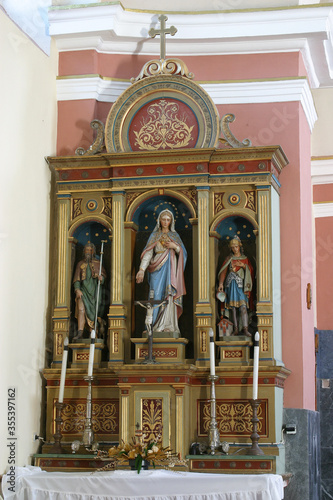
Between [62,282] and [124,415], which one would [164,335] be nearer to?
[124,415]

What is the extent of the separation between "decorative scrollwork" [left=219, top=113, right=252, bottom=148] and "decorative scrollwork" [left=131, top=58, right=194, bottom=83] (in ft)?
2.07

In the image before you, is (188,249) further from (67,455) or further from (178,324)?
(67,455)

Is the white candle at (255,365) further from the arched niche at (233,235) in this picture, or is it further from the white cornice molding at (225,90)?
the white cornice molding at (225,90)

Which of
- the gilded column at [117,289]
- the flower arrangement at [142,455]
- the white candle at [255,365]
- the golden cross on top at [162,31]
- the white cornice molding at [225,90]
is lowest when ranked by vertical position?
the flower arrangement at [142,455]

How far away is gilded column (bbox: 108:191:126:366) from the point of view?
9.89m

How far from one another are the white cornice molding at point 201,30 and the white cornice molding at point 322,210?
11.7ft

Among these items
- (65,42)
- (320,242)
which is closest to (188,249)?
(65,42)

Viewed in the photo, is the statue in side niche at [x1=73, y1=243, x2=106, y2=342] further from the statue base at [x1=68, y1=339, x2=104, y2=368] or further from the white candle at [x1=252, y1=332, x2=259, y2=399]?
the white candle at [x1=252, y1=332, x2=259, y2=399]

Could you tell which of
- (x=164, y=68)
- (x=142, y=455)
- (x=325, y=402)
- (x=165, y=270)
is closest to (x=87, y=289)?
(x=165, y=270)

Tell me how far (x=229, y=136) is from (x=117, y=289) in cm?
214

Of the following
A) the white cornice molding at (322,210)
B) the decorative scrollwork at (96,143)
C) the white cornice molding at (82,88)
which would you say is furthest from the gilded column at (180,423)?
the white cornice molding at (322,210)

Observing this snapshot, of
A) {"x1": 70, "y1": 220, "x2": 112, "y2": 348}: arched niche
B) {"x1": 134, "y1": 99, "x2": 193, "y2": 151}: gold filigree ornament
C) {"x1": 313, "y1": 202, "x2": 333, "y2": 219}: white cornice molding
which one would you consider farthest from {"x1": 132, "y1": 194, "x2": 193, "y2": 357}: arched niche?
{"x1": 313, "y1": 202, "x2": 333, "y2": 219}: white cornice molding

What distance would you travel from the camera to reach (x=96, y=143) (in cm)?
1043

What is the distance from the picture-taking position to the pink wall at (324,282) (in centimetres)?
1366
